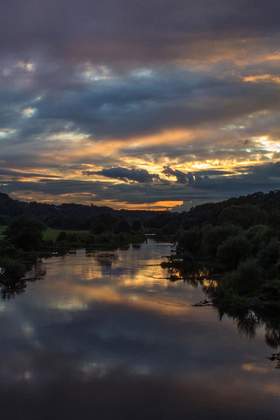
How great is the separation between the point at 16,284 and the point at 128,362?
81.1ft

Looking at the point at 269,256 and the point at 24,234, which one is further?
Answer: the point at 24,234

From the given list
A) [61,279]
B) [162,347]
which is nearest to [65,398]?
[162,347]

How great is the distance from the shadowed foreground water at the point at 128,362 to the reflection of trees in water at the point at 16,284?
10.2 feet

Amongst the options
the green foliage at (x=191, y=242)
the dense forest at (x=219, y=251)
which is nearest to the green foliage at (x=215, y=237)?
the dense forest at (x=219, y=251)

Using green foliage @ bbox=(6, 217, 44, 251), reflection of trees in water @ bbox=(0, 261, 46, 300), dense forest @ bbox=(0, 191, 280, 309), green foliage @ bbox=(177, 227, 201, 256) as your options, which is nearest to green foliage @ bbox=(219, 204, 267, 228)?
dense forest @ bbox=(0, 191, 280, 309)

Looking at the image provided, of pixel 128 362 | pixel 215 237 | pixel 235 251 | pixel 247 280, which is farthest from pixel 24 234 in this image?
pixel 128 362

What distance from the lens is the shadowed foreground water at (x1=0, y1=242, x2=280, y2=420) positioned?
1777 centimetres

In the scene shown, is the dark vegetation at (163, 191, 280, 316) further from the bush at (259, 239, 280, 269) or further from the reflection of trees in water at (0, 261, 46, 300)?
the reflection of trees in water at (0, 261, 46, 300)

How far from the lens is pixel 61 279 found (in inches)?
1838

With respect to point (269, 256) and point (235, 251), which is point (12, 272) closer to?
point (235, 251)

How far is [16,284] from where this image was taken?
1743 inches

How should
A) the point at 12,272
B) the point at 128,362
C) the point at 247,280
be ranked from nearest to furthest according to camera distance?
the point at 128,362
the point at 247,280
the point at 12,272

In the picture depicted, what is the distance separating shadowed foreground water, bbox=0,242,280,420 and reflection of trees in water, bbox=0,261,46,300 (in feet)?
10.2

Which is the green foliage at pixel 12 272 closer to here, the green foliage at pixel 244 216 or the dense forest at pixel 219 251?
the dense forest at pixel 219 251
